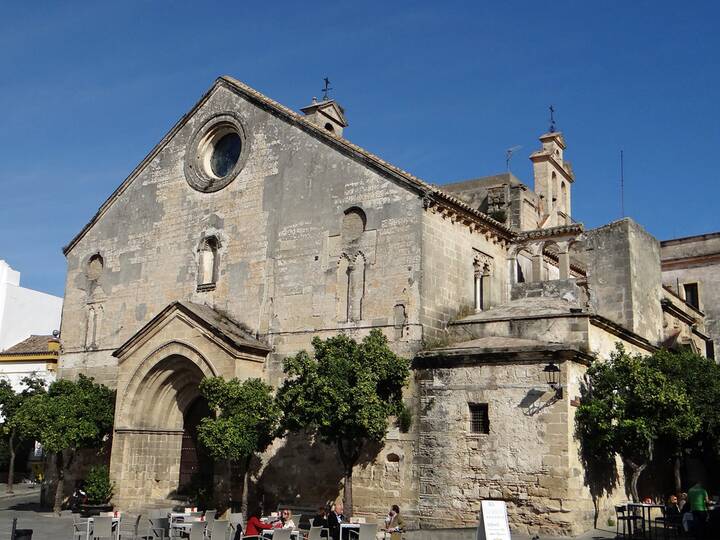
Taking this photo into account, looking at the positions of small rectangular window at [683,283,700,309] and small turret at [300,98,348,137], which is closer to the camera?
small turret at [300,98,348,137]

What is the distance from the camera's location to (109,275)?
28.5 metres

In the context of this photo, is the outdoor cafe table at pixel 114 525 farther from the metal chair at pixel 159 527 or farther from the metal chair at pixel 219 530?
the metal chair at pixel 219 530

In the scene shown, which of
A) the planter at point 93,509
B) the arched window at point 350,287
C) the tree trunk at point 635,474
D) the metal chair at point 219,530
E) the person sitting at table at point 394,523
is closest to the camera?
the metal chair at point 219,530

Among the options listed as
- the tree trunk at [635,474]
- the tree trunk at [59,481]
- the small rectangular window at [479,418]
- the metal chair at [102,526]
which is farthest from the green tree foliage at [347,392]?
the tree trunk at [59,481]

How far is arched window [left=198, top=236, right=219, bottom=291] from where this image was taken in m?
25.8

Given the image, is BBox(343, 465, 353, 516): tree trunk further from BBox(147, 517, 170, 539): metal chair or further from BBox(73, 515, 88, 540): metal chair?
BBox(73, 515, 88, 540): metal chair

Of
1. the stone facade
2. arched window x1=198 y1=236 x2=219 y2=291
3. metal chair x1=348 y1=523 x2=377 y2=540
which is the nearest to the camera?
metal chair x1=348 y1=523 x2=377 y2=540

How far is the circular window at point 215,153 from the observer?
2648cm

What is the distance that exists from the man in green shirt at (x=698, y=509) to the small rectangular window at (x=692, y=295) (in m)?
20.2

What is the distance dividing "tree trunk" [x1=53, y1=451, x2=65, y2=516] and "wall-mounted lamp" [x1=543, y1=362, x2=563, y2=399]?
1548 cm

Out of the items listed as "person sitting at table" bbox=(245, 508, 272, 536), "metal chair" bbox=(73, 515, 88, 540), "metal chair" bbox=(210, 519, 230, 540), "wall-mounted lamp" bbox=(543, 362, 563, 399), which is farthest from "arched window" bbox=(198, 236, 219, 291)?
"wall-mounted lamp" bbox=(543, 362, 563, 399)

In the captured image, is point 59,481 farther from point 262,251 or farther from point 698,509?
point 698,509

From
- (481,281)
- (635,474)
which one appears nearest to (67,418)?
(481,281)

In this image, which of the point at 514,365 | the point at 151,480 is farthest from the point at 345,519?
the point at 151,480
